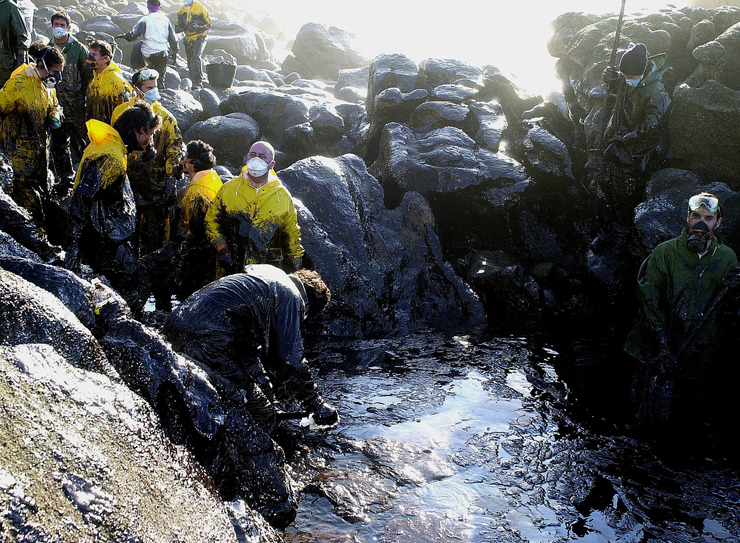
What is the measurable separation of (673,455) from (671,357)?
941 mm

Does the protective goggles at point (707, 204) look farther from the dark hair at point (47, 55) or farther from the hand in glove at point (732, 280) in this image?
the dark hair at point (47, 55)

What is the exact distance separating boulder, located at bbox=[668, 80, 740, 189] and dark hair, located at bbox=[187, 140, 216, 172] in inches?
313

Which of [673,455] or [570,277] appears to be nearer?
[673,455]

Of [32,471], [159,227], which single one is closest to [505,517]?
[32,471]

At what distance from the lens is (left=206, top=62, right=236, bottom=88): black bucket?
16.3 meters

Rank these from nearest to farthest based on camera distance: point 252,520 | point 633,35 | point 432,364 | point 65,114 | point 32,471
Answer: point 32,471
point 252,520
point 432,364
point 65,114
point 633,35

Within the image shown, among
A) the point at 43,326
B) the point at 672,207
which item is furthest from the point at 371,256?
the point at 43,326

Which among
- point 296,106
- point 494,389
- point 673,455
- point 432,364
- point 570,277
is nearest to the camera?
point 673,455

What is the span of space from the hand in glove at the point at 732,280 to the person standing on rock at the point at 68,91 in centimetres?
890

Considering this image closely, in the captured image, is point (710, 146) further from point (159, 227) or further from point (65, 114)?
point (65, 114)

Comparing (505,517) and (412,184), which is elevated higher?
(412,184)

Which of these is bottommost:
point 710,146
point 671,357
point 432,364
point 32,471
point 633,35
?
point 432,364

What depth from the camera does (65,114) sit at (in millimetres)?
9305

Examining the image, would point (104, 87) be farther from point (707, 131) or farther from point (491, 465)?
point (707, 131)
